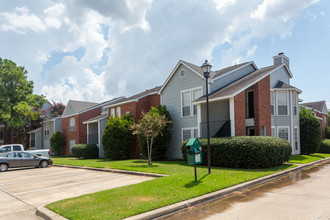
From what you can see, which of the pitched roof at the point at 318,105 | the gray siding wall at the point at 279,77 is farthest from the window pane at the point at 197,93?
the pitched roof at the point at 318,105

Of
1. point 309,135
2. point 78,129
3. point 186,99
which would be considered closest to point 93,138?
point 78,129

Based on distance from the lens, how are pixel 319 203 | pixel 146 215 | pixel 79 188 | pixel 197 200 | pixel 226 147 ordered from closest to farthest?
1. pixel 146 215
2. pixel 319 203
3. pixel 197 200
4. pixel 79 188
5. pixel 226 147

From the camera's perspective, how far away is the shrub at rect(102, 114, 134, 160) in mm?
21156

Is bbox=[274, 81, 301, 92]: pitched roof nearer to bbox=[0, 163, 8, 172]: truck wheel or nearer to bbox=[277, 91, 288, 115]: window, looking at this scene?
bbox=[277, 91, 288, 115]: window

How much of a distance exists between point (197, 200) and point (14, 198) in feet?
19.5

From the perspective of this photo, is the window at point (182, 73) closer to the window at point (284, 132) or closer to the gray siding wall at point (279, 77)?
the gray siding wall at point (279, 77)

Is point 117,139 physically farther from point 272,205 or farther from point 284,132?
point 272,205

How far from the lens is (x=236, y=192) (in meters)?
8.36

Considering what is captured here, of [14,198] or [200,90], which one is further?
[200,90]

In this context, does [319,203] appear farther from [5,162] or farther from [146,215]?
[5,162]

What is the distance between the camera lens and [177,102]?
68.0 feet

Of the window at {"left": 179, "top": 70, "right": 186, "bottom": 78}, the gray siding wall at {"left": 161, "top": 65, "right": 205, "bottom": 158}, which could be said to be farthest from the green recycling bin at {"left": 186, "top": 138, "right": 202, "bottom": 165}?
the window at {"left": 179, "top": 70, "right": 186, "bottom": 78}

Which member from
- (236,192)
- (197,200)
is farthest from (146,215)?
(236,192)

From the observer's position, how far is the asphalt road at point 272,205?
584 cm
